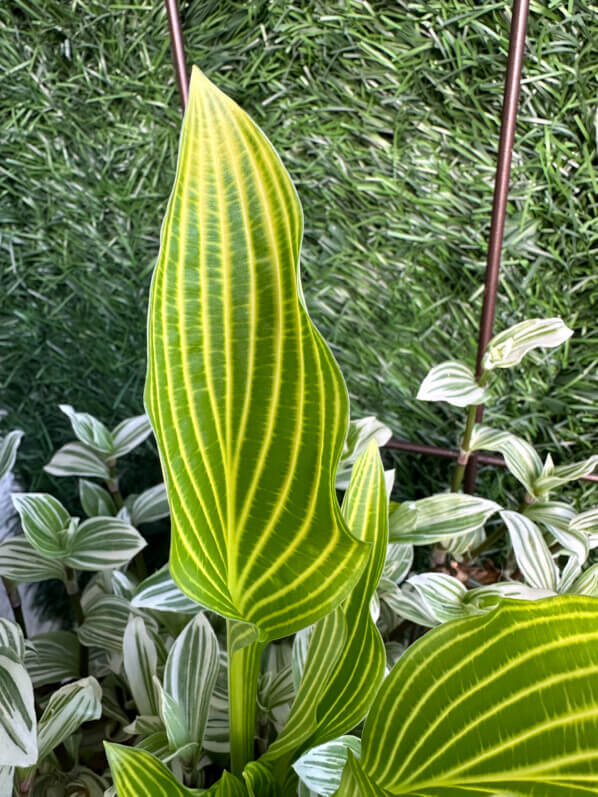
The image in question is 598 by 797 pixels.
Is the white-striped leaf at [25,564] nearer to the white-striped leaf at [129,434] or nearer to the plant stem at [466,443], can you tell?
the white-striped leaf at [129,434]

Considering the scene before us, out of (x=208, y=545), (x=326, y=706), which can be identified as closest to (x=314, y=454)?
(x=208, y=545)

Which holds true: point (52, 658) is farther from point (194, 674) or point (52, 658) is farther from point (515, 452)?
point (515, 452)

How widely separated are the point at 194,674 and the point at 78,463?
0.26 metres

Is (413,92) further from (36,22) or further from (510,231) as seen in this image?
(36,22)

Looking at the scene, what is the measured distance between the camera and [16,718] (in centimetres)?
36

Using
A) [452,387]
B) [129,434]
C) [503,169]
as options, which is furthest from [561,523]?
[129,434]

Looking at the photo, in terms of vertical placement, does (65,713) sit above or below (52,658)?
above

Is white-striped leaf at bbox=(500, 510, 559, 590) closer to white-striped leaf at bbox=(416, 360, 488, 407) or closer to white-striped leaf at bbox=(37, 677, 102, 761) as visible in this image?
white-striped leaf at bbox=(416, 360, 488, 407)

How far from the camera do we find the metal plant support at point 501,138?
44 cm

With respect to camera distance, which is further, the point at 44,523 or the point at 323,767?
the point at 44,523

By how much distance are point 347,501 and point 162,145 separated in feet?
1.34

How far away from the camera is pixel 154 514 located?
0.63 meters

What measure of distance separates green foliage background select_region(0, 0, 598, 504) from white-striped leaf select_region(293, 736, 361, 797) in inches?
14.2

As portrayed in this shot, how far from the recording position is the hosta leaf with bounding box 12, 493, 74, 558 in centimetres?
53
